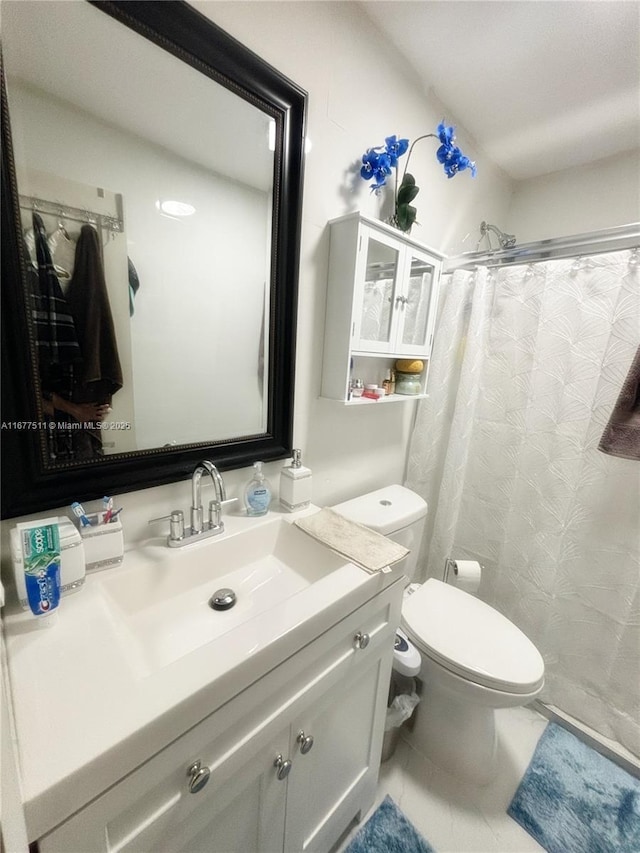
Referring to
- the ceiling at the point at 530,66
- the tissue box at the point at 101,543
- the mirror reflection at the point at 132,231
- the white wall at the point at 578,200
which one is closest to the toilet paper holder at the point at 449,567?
the mirror reflection at the point at 132,231

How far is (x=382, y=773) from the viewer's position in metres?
1.13

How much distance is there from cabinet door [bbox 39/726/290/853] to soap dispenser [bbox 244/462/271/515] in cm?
Answer: 49

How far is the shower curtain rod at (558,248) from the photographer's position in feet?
3.57

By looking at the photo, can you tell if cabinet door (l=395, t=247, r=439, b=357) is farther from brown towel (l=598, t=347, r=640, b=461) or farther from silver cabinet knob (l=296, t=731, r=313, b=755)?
silver cabinet knob (l=296, t=731, r=313, b=755)

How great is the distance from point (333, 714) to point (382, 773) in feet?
2.14

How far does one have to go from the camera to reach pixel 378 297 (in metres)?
1.11

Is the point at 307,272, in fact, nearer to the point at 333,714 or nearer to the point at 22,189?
the point at 22,189

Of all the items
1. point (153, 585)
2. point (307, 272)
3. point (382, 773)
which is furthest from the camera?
point (382, 773)

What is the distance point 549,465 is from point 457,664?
80cm

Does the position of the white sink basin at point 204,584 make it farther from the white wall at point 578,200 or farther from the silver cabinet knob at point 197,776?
the white wall at point 578,200

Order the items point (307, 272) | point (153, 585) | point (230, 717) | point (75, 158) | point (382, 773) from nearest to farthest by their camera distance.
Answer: point (230, 717) → point (75, 158) → point (153, 585) → point (307, 272) → point (382, 773)

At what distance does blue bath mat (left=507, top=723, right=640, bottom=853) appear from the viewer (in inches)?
38.8

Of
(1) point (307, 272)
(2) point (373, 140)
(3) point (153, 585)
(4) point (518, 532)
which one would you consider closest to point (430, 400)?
(4) point (518, 532)

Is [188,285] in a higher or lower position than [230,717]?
higher
